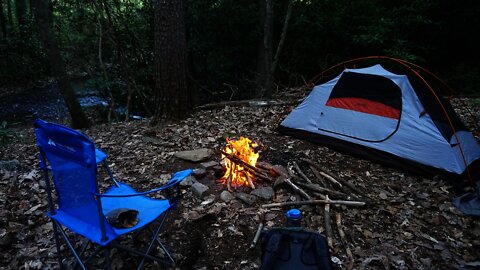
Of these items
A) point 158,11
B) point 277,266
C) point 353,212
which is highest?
point 158,11

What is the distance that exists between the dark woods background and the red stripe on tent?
12.3ft

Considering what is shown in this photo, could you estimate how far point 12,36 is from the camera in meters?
16.1

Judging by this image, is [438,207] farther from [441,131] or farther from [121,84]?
[121,84]

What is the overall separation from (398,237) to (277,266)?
180cm

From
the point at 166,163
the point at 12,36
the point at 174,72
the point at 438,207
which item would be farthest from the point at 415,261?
the point at 12,36

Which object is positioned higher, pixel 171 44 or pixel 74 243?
pixel 171 44

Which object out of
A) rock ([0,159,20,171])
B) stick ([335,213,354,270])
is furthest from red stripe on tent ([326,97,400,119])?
rock ([0,159,20,171])

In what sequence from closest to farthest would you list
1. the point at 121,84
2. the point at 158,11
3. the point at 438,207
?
the point at 438,207 < the point at 158,11 < the point at 121,84

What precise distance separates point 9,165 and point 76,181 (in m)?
3.21

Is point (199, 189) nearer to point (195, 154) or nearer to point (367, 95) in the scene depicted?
point (195, 154)

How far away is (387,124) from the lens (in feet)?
17.0

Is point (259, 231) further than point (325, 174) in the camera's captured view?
No

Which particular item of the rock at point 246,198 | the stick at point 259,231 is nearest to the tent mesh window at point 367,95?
the rock at point 246,198

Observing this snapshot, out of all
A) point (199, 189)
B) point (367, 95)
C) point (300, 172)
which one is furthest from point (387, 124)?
point (199, 189)
